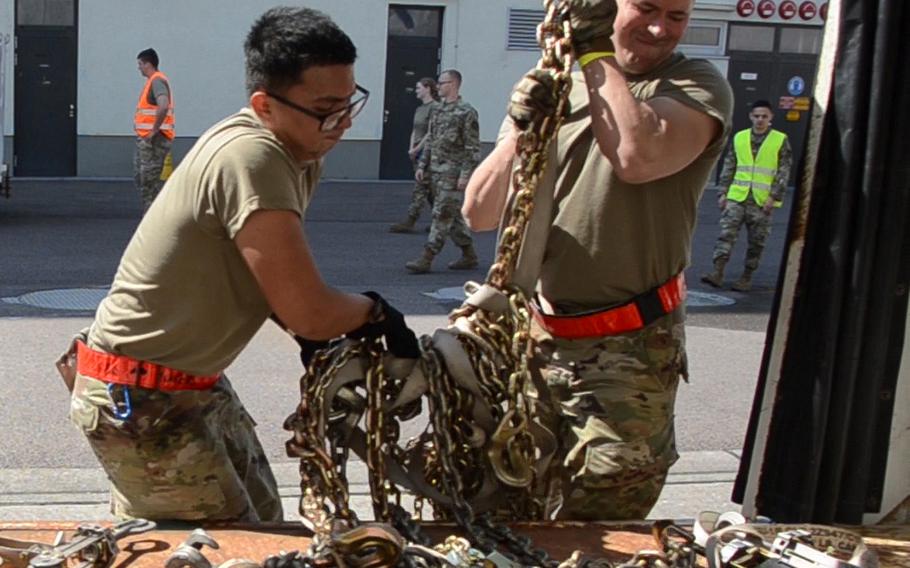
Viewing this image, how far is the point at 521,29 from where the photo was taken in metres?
21.4

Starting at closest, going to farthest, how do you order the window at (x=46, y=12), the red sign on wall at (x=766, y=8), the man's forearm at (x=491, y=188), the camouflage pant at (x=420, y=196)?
the man's forearm at (x=491, y=188), the camouflage pant at (x=420, y=196), the window at (x=46, y=12), the red sign on wall at (x=766, y=8)

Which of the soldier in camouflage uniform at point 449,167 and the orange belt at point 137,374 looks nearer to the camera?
the orange belt at point 137,374

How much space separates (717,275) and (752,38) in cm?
1223

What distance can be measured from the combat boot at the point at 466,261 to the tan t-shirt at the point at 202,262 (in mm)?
8660

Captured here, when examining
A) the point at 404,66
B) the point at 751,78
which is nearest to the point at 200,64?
the point at 404,66

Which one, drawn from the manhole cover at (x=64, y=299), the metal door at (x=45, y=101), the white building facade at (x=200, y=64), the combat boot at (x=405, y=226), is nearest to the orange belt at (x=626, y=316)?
the manhole cover at (x=64, y=299)

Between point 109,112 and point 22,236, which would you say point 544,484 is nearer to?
point 22,236

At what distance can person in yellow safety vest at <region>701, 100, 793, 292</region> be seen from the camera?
38.0 feet

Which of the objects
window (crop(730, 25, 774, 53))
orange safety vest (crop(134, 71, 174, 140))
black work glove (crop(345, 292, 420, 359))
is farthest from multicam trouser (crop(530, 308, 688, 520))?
window (crop(730, 25, 774, 53))

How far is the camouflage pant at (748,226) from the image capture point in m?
11.6

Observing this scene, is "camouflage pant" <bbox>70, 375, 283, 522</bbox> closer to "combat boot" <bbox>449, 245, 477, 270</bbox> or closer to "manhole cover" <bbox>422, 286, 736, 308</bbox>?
"manhole cover" <bbox>422, 286, 736, 308</bbox>

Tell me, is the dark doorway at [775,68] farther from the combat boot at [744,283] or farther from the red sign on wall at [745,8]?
the combat boot at [744,283]

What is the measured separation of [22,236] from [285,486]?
876 centimetres

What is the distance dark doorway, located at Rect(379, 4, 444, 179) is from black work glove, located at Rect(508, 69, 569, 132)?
1829 centimetres
